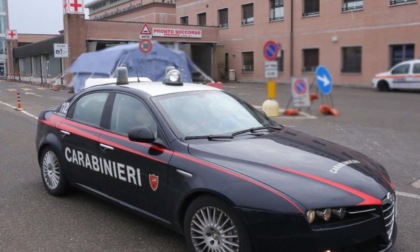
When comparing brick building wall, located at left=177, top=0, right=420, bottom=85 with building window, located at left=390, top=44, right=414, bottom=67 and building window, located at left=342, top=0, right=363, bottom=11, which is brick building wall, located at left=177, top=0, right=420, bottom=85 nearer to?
building window, located at left=342, top=0, right=363, bottom=11

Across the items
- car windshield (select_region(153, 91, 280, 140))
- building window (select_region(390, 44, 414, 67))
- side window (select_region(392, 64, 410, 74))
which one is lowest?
car windshield (select_region(153, 91, 280, 140))

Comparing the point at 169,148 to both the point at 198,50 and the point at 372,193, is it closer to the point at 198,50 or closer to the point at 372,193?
the point at 372,193

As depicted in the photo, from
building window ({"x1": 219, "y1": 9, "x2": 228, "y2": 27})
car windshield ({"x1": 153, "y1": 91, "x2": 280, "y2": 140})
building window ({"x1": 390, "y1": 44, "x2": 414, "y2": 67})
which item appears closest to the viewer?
car windshield ({"x1": 153, "y1": 91, "x2": 280, "y2": 140})

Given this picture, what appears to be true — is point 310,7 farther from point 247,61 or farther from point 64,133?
point 64,133

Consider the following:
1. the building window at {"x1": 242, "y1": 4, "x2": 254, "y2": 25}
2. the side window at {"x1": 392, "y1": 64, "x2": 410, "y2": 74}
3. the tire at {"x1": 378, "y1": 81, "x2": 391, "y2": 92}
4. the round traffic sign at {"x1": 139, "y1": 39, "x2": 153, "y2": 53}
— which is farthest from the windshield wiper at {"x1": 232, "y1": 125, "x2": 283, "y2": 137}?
the building window at {"x1": 242, "y1": 4, "x2": 254, "y2": 25}

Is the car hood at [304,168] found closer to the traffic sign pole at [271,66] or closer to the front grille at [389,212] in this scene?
the front grille at [389,212]

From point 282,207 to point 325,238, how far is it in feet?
1.14

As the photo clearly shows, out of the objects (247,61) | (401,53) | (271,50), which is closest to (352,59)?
(401,53)

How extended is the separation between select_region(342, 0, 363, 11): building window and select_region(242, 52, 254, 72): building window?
30.9ft

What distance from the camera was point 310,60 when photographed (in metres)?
31.8

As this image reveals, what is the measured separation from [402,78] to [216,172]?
71.4 ft

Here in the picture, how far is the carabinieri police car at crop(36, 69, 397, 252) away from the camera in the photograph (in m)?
3.17

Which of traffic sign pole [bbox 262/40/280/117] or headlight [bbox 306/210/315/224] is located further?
traffic sign pole [bbox 262/40/280/117]

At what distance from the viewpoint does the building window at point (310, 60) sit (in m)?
31.3
